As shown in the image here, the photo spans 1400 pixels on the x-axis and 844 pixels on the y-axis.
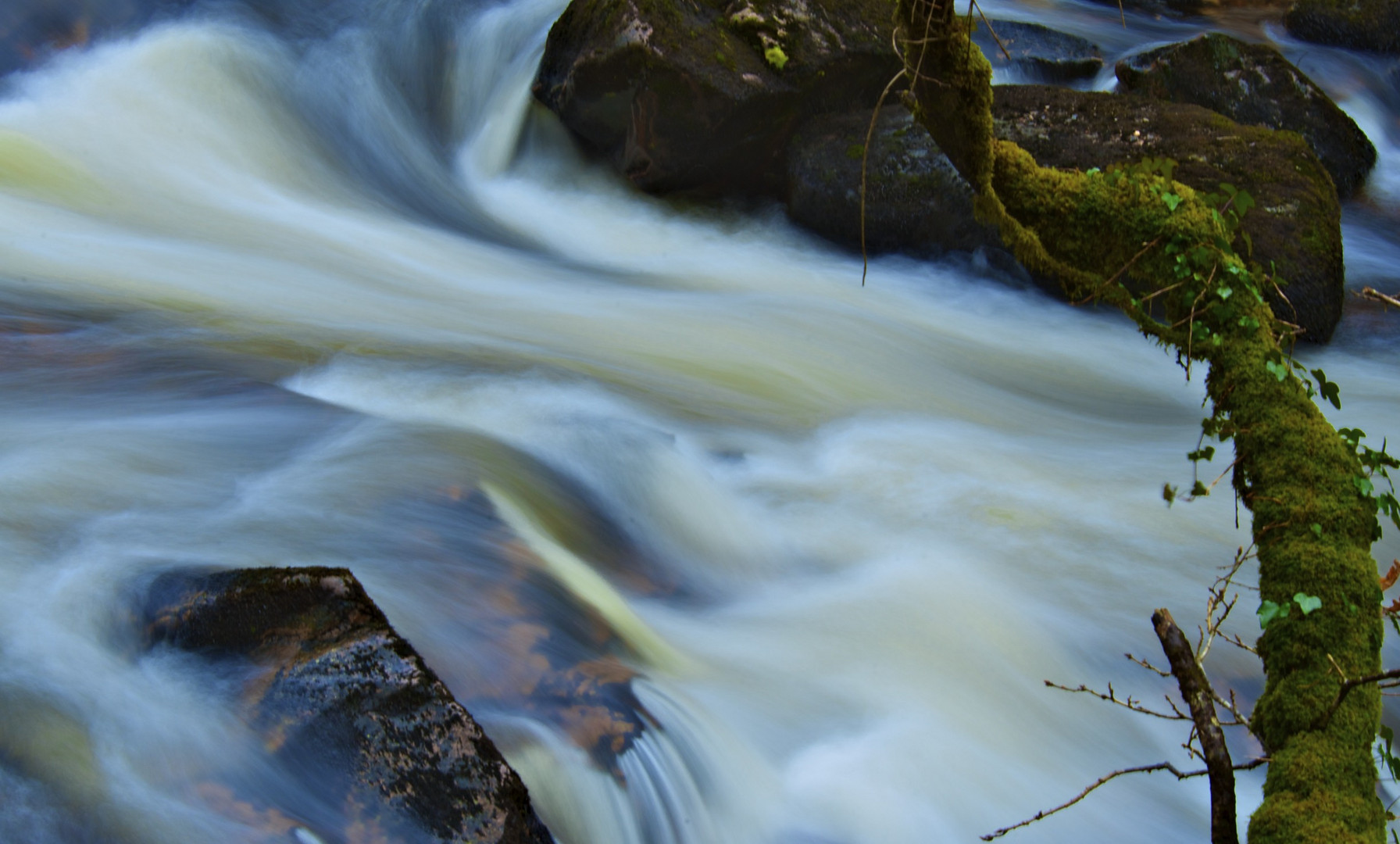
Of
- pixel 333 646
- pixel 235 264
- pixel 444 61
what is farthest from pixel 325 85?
pixel 333 646

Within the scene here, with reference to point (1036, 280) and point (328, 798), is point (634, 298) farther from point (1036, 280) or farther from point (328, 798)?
point (328, 798)

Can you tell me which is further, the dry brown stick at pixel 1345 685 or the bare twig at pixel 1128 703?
the bare twig at pixel 1128 703

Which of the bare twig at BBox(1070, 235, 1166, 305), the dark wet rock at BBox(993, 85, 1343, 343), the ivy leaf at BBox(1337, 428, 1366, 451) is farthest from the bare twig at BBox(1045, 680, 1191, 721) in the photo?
the dark wet rock at BBox(993, 85, 1343, 343)

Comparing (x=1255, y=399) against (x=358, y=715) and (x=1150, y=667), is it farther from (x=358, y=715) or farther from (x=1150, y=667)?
(x=358, y=715)

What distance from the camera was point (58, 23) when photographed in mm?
6930

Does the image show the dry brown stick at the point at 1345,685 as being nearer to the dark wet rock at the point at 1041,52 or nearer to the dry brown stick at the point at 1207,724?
the dry brown stick at the point at 1207,724

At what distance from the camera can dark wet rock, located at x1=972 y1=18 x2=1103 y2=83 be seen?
Answer: 27.2ft

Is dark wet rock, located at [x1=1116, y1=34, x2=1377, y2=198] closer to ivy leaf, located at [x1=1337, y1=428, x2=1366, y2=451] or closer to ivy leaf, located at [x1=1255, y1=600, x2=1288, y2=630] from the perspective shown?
ivy leaf, located at [x1=1337, y1=428, x2=1366, y2=451]

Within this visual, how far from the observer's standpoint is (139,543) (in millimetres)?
3289

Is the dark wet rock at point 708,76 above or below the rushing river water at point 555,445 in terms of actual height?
above

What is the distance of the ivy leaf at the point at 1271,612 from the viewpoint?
259 centimetres

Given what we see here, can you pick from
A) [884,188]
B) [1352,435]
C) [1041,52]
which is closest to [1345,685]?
[1352,435]

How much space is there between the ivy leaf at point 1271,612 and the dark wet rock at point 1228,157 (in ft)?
11.5

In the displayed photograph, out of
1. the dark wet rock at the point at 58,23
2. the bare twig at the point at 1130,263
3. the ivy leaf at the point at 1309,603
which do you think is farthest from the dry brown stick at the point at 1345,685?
the dark wet rock at the point at 58,23
